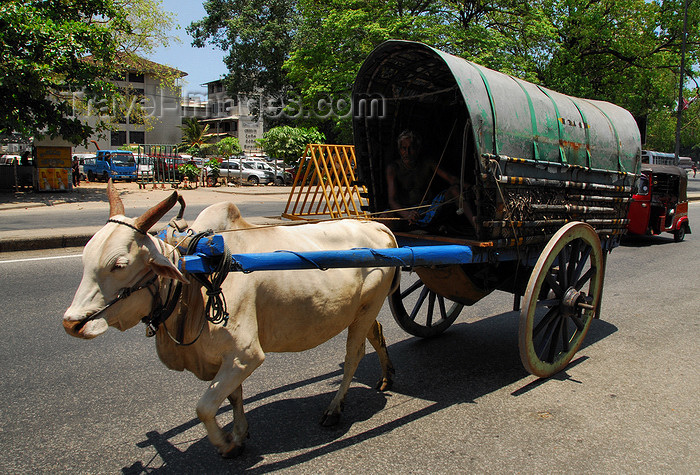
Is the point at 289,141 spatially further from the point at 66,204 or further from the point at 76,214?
the point at 76,214

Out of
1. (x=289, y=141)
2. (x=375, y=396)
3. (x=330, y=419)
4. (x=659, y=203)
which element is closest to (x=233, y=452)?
(x=330, y=419)

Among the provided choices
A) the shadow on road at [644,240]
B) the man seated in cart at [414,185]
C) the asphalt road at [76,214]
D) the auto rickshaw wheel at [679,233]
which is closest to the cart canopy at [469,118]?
the man seated in cart at [414,185]

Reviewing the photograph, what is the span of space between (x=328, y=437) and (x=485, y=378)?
5.20 feet

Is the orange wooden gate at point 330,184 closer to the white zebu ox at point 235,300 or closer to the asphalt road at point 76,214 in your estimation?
the white zebu ox at point 235,300

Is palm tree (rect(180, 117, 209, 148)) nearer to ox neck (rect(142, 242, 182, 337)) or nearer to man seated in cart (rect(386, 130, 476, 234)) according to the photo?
man seated in cart (rect(386, 130, 476, 234))

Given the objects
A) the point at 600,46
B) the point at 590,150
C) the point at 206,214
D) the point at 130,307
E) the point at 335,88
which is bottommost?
the point at 130,307

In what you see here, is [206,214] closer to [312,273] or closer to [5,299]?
[312,273]

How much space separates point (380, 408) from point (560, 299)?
186 centimetres

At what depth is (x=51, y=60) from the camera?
1606cm

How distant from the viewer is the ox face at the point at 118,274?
8.13 ft

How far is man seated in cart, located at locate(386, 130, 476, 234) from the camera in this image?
16.8 ft

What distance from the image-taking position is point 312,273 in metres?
3.33

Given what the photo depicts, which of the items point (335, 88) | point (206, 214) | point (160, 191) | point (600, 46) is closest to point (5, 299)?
point (206, 214)

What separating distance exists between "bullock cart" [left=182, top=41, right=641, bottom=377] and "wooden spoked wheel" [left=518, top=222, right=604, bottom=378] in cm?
1
